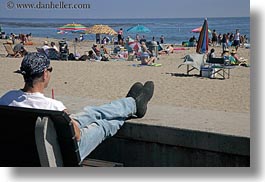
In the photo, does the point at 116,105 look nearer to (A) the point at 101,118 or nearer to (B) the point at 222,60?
(A) the point at 101,118

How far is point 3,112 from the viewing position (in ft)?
7.39

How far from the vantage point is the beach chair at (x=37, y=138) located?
2172 mm

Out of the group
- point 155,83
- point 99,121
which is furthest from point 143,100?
point 155,83

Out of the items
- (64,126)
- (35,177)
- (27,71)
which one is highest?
(27,71)

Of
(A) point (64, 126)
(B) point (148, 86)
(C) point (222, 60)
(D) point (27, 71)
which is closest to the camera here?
(A) point (64, 126)

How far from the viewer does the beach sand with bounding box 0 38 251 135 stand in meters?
7.05

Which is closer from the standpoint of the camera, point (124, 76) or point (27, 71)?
point (27, 71)

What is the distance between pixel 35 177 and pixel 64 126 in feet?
2.08

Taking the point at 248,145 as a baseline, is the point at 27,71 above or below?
above

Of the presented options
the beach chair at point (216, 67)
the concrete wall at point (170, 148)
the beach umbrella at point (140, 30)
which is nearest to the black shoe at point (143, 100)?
the concrete wall at point (170, 148)

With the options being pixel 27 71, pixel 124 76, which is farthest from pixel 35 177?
pixel 124 76

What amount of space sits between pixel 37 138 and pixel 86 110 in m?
0.53

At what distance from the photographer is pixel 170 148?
265 cm

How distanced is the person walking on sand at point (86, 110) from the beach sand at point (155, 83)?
7.64ft
